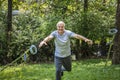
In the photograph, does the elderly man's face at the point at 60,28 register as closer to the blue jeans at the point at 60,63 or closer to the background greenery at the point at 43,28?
the blue jeans at the point at 60,63

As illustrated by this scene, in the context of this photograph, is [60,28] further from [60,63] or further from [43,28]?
[43,28]

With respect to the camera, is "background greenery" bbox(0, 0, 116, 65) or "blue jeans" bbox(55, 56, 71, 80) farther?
"background greenery" bbox(0, 0, 116, 65)

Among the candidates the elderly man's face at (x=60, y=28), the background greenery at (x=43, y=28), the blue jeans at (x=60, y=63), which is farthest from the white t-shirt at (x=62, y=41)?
the background greenery at (x=43, y=28)

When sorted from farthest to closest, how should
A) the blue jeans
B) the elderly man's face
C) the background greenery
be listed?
1. the background greenery
2. the blue jeans
3. the elderly man's face

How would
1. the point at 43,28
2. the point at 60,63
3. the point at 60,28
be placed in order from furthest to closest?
the point at 43,28
the point at 60,63
the point at 60,28

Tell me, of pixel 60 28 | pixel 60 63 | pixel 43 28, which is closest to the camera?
pixel 60 28

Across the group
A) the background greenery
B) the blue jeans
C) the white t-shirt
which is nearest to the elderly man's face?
the white t-shirt

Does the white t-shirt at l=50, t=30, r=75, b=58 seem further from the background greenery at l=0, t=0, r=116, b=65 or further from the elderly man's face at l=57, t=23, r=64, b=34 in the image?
the background greenery at l=0, t=0, r=116, b=65

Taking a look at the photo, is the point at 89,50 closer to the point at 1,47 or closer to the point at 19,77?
the point at 1,47

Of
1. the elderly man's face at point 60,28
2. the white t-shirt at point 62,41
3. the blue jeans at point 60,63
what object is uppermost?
the elderly man's face at point 60,28

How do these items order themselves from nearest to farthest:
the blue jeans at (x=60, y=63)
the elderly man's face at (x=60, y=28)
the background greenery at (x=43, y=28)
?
the elderly man's face at (x=60, y=28) < the blue jeans at (x=60, y=63) < the background greenery at (x=43, y=28)

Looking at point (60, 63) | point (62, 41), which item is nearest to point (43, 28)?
point (60, 63)

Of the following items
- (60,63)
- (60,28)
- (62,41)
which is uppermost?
(60,28)

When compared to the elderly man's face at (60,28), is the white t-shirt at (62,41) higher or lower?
lower
